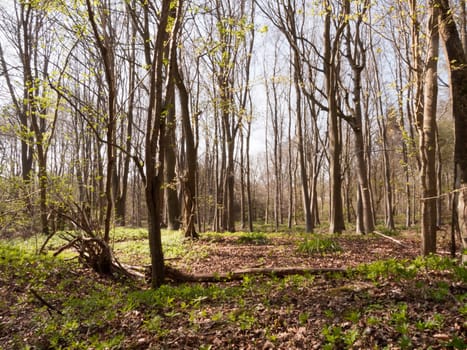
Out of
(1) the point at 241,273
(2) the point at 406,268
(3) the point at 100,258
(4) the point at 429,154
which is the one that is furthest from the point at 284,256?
(3) the point at 100,258

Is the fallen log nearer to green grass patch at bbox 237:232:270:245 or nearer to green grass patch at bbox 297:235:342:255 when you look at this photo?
green grass patch at bbox 297:235:342:255

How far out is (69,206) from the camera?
6.32 m

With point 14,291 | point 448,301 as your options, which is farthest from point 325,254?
point 14,291

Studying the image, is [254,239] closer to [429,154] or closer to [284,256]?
[284,256]

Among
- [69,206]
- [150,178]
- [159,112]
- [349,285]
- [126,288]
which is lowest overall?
[126,288]

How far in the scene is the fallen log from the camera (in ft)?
16.5

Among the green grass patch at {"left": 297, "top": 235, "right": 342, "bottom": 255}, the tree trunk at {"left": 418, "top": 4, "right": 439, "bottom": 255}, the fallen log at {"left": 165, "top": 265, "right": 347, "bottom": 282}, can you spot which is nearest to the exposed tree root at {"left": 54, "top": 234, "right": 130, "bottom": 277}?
the fallen log at {"left": 165, "top": 265, "right": 347, "bottom": 282}

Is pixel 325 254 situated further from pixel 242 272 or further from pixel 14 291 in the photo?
pixel 14 291

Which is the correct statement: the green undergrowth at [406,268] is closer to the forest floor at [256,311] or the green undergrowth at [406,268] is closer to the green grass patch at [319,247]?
the forest floor at [256,311]

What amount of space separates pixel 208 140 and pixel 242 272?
1909 cm

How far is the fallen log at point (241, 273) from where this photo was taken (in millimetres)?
5016

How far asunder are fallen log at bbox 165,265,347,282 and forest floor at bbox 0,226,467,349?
10 cm

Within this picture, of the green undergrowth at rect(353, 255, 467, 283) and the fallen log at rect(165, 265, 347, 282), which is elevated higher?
the green undergrowth at rect(353, 255, 467, 283)

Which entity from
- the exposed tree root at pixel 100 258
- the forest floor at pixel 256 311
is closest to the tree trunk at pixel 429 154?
the forest floor at pixel 256 311
